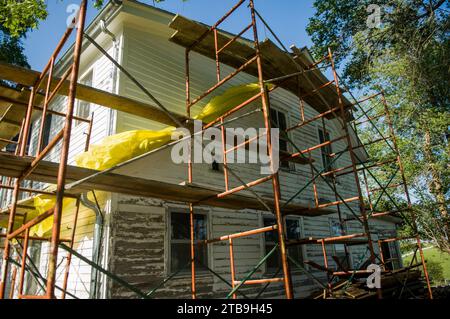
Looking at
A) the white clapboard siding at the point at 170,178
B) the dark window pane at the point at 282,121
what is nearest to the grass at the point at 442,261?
the dark window pane at the point at 282,121

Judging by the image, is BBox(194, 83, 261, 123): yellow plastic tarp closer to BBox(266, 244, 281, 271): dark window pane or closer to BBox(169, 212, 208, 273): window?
BBox(169, 212, 208, 273): window

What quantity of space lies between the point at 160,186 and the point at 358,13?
21441mm

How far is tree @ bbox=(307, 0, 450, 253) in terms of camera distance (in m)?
15.7

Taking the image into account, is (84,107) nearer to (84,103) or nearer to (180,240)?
(84,103)

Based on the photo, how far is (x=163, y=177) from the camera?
24.5ft

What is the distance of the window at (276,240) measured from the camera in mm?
9357

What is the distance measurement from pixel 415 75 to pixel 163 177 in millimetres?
14915

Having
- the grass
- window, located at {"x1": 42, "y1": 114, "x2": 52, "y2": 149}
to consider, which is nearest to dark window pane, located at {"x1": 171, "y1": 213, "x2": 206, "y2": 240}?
window, located at {"x1": 42, "y1": 114, "x2": 52, "y2": 149}

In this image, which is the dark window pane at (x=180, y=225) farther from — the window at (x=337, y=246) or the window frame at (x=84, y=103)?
the window at (x=337, y=246)

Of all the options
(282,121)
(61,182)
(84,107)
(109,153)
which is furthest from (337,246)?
(61,182)

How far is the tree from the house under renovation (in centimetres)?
881

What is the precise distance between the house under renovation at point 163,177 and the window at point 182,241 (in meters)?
0.03

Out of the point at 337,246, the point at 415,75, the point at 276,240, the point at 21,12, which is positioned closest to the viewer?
the point at 276,240
